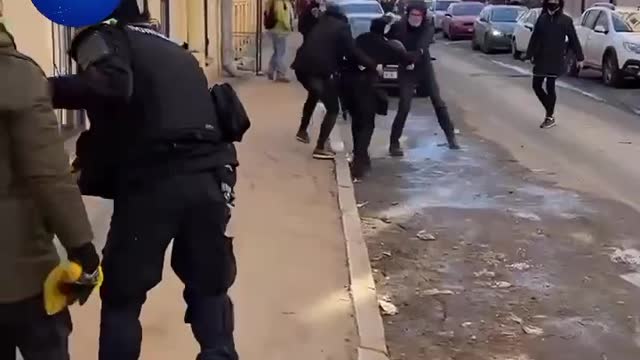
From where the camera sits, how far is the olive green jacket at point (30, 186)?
3074 millimetres

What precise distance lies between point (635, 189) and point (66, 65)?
5663mm

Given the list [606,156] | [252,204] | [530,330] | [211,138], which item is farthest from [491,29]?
[211,138]

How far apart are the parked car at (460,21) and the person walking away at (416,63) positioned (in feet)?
84.7

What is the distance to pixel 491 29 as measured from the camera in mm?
29969

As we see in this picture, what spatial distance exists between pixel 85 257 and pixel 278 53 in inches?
624

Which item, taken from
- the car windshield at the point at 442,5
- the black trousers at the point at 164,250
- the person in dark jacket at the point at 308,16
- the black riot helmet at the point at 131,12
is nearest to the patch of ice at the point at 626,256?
the black trousers at the point at 164,250

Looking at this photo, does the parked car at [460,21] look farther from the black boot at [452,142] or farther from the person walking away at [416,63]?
the person walking away at [416,63]

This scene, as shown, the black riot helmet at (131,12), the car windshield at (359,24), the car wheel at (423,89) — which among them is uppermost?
the black riot helmet at (131,12)

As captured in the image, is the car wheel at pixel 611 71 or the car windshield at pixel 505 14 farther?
the car windshield at pixel 505 14

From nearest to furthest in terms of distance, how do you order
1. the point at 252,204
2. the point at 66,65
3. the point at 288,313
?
the point at 288,313 → the point at 252,204 → the point at 66,65

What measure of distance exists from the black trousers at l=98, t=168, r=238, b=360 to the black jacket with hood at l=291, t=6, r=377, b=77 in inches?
231

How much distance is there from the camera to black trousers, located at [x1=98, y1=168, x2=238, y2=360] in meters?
3.89

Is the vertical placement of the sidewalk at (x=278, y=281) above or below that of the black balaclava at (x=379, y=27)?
below

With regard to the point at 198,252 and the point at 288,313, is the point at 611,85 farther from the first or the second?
the point at 198,252
